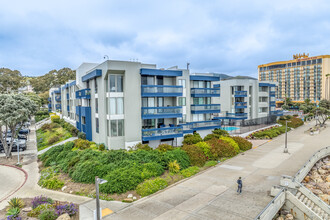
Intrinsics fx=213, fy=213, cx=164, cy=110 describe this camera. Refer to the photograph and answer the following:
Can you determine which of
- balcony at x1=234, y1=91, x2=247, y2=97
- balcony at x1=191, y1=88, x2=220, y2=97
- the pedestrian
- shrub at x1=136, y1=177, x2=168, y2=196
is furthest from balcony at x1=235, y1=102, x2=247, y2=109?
shrub at x1=136, y1=177, x2=168, y2=196

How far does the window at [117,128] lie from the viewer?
25741mm

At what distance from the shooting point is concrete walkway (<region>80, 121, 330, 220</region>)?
534 inches

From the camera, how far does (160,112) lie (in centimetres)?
2766

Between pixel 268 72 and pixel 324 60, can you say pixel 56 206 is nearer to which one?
pixel 324 60

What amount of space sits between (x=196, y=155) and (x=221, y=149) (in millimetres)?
4841

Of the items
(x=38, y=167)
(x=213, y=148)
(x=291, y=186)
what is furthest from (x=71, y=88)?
(x=291, y=186)

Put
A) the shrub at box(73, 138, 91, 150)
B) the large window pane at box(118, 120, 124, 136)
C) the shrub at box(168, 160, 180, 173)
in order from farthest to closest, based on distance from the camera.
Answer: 1. the shrub at box(73, 138, 91, 150)
2. the large window pane at box(118, 120, 124, 136)
3. the shrub at box(168, 160, 180, 173)

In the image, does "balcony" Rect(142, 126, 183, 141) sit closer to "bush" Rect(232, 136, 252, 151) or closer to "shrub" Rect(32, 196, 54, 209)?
"bush" Rect(232, 136, 252, 151)

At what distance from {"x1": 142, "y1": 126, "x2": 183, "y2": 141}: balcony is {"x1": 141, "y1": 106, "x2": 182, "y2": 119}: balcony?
1652 millimetres

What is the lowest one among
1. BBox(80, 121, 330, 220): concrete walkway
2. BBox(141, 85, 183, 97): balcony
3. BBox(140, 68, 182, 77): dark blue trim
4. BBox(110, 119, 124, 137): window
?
BBox(80, 121, 330, 220): concrete walkway

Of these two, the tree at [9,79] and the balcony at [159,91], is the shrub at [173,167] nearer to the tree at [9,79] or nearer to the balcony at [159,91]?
the balcony at [159,91]

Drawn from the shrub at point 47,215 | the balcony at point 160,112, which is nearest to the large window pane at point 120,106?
the balcony at point 160,112

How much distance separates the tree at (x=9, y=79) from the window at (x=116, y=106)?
59.7 m

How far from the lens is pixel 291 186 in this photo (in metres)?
16.3
